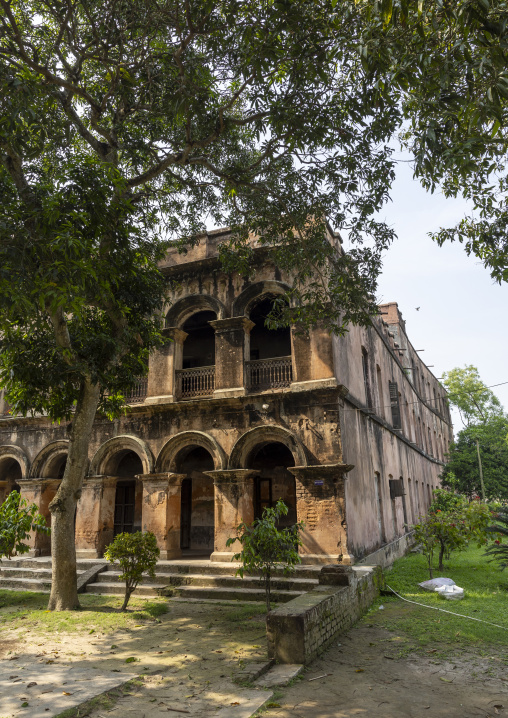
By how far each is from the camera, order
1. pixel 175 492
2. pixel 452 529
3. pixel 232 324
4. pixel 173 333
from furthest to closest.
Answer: pixel 173 333
pixel 232 324
pixel 175 492
pixel 452 529

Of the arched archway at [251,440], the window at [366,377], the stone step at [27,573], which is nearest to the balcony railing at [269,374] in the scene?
the arched archway at [251,440]

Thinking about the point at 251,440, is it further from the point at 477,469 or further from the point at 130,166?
the point at 477,469

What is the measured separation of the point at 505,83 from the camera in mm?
3961

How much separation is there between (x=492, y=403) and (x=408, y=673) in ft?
137

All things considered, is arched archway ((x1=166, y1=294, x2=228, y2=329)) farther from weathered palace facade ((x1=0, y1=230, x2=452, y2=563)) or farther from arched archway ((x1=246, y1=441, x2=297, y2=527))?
arched archway ((x1=246, y1=441, x2=297, y2=527))

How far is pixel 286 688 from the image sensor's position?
5023 mm

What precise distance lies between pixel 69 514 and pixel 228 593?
3374mm

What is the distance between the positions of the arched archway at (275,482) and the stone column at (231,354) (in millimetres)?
2515

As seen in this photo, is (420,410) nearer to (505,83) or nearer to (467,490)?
(467,490)

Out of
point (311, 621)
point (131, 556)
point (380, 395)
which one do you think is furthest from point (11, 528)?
point (380, 395)

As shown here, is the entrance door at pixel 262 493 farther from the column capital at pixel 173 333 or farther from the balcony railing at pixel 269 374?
the column capital at pixel 173 333

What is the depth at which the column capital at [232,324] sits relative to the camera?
1215 cm

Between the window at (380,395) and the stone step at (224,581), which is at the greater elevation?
the window at (380,395)

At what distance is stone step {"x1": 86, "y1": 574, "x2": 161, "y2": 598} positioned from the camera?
9.97m
